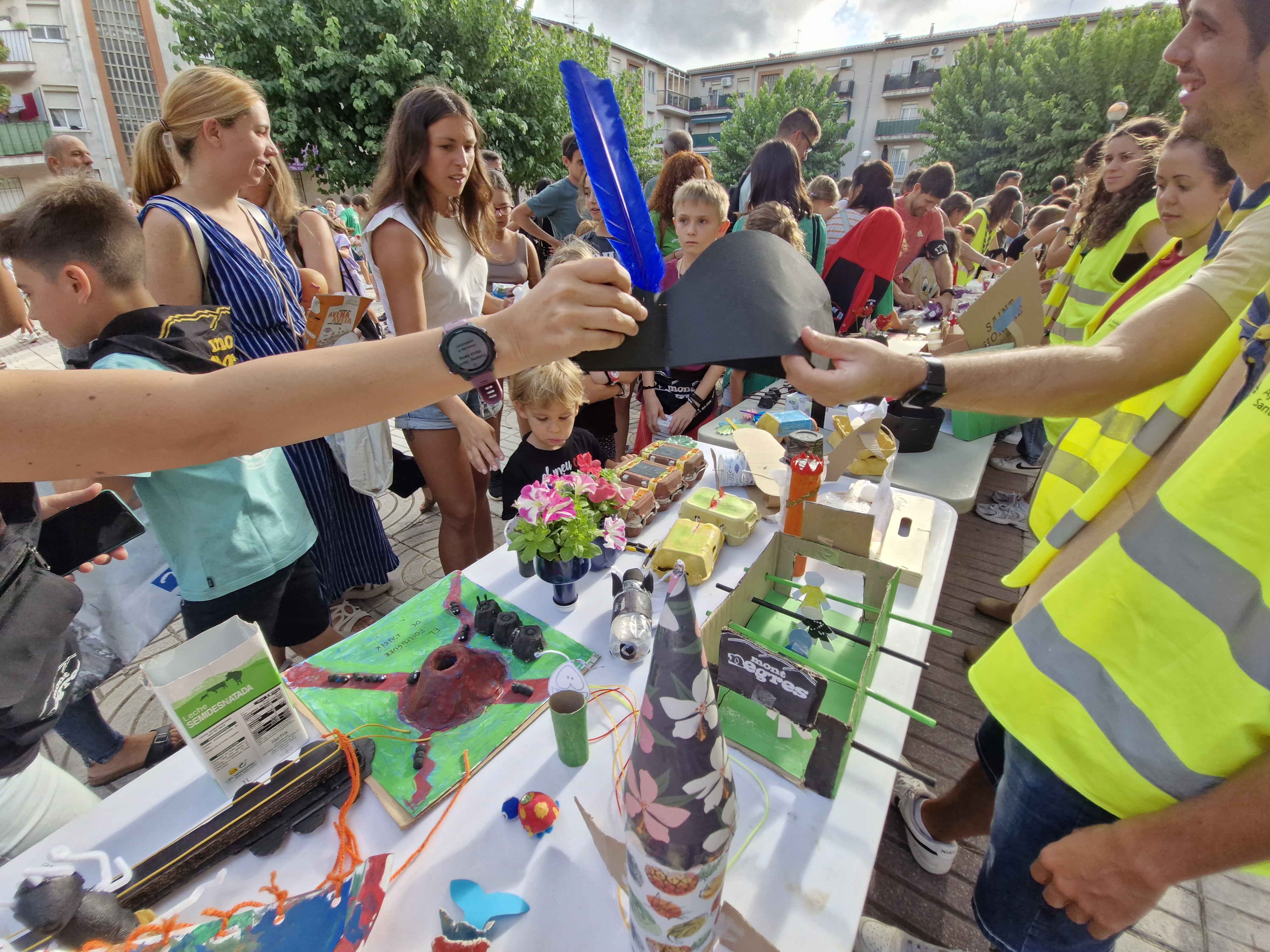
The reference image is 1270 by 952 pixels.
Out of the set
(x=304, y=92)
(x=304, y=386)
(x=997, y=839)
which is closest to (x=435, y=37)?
(x=304, y=92)

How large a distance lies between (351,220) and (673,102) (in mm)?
45069

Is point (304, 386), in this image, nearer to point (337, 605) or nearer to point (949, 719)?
point (337, 605)

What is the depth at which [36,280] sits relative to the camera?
4.81ft

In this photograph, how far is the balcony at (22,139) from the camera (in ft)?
65.8

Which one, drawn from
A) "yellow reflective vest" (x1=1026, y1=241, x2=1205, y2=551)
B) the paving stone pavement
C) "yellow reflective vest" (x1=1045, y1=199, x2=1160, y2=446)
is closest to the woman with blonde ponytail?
the paving stone pavement

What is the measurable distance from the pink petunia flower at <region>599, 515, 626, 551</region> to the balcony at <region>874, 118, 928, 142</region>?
1666 inches

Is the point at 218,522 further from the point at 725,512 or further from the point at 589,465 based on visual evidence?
the point at 725,512

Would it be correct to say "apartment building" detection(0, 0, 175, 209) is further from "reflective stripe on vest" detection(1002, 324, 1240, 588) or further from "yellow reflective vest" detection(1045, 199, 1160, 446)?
"reflective stripe on vest" detection(1002, 324, 1240, 588)

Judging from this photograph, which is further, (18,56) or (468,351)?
(18,56)

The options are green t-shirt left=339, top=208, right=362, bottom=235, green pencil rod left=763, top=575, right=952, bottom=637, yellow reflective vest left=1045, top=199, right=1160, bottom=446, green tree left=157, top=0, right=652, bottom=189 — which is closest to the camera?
green pencil rod left=763, top=575, right=952, bottom=637

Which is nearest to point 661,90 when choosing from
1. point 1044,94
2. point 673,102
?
point 673,102

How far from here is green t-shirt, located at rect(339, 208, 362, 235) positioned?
8031 mm

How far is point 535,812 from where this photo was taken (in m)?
1.00

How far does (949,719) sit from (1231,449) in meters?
2.02
